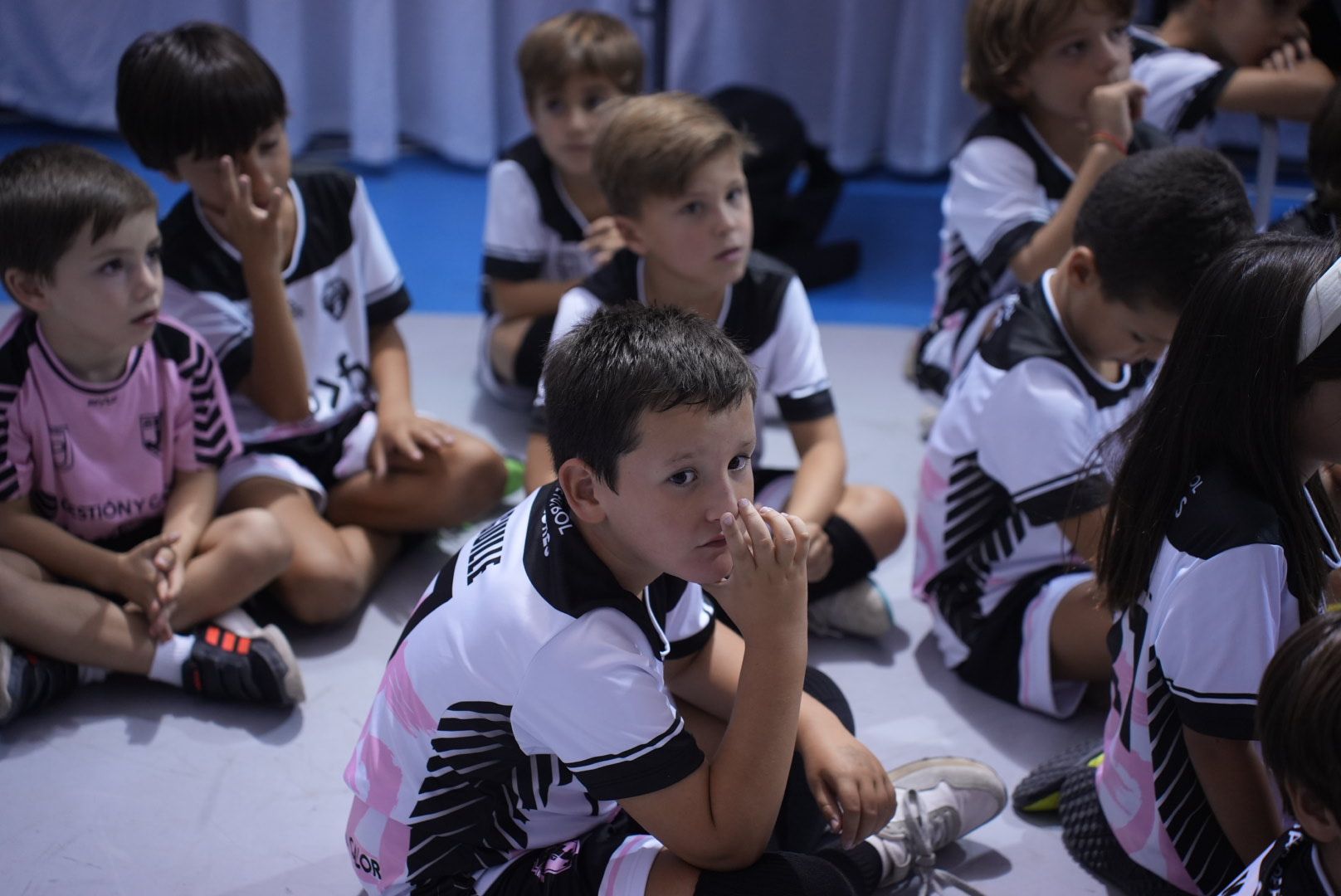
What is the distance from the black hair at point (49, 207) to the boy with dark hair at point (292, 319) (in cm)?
23

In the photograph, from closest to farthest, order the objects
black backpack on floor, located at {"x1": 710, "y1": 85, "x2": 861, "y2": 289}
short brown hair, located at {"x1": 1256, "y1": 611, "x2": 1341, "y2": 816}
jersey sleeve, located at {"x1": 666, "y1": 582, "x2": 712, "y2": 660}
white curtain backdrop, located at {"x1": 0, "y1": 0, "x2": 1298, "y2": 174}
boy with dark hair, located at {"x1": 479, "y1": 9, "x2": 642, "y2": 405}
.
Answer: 1. short brown hair, located at {"x1": 1256, "y1": 611, "x2": 1341, "y2": 816}
2. jersey sleeve, located at {"x1": 666, "y1": 582, "x2": 712, "y2": 660}
3. boy with dark hair, located at {"x1": 479, "y1": 9, "x2": 642, "y2": 405}
4. black backpack on floor, located at {"x1": 710, "y1": 85, "x2": 861, "y2": 289}
5. white curtain backdrop, located at {"x1": 0, "y1": 0, "x2": 1298, "y2": 174}

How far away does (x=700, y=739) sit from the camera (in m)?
1.23

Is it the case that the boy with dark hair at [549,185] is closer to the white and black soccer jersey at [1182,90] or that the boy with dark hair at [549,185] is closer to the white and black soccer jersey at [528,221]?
the white and black soccer jersey at [528,221]

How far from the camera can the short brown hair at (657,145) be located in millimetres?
1702

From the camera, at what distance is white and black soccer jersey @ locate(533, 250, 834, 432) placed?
1795mm

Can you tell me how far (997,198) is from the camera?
209 centimetres

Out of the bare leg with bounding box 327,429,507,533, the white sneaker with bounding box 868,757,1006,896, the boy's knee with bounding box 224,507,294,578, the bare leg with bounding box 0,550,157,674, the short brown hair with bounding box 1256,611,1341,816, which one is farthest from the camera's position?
the bare leg with bounding box 327,429,507,533

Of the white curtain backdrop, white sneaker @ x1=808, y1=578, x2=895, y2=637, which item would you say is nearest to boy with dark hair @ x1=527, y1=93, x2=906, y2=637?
white sneaker @ x1=808, y1=578, x2=895, y2=637

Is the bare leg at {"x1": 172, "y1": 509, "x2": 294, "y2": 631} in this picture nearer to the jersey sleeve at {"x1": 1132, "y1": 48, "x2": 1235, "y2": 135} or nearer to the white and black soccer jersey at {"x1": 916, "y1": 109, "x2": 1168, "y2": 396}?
the white and black soccer jersey at {"x1": 916, "y1": 109, "x2": 1168, "y2": 396}

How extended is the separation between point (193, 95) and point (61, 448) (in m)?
0.50

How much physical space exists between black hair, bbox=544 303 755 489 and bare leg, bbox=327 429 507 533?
0.83 meters

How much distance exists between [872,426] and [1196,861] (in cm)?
126

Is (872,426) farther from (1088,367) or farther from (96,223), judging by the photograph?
(96,223)

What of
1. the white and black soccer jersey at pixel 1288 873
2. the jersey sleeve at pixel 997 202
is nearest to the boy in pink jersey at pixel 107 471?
the white and black soccer jersey at pixel 1288 873
